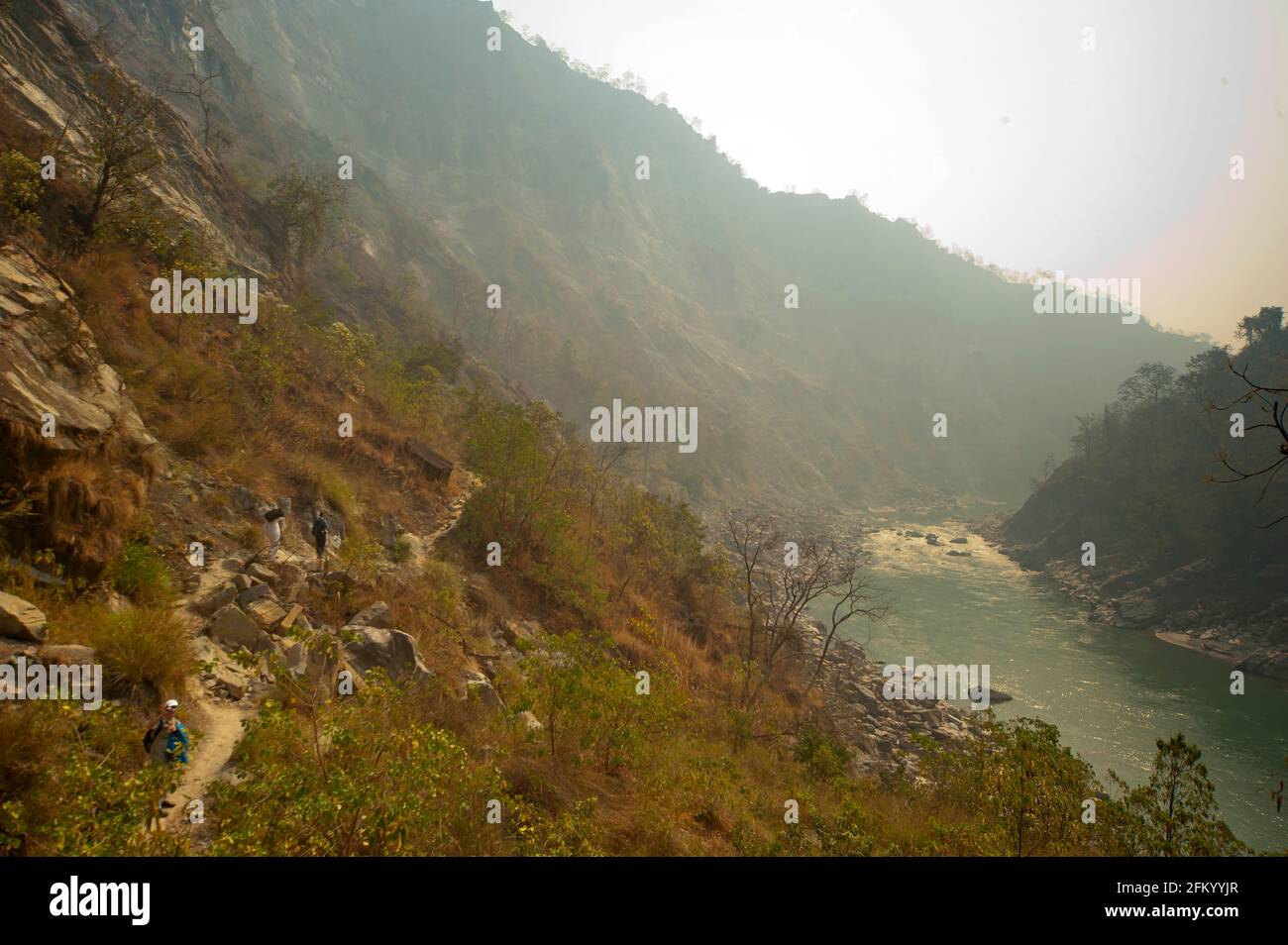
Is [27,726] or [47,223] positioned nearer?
[27,726]

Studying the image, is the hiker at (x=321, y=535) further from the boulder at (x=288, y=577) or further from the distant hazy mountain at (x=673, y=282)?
the distant hazy mountain at (x=673, y=282)

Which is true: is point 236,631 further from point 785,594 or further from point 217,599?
point 785,594

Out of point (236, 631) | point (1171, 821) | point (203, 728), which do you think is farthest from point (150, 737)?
point (1171, 821)

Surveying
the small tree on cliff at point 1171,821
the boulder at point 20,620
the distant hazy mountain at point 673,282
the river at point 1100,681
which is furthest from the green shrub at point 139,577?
the distant hazy mountain at point 673,282

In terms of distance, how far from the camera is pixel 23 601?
5051 millimetres

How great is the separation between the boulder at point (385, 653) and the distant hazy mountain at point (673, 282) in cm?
4362

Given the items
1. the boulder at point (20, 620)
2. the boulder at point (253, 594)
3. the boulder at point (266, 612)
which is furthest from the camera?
the boulder at point (253, 594)

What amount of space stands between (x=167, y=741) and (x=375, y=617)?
15.0 feet

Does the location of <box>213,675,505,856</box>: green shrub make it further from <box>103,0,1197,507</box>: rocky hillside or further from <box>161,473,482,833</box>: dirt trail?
<box>103,0,1197,507</box>: rocky hillside

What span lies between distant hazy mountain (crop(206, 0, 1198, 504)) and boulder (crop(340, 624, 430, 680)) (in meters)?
43.6

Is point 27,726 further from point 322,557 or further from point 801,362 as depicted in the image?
point 801,362

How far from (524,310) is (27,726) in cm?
6836

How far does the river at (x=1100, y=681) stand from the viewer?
59.0ft
